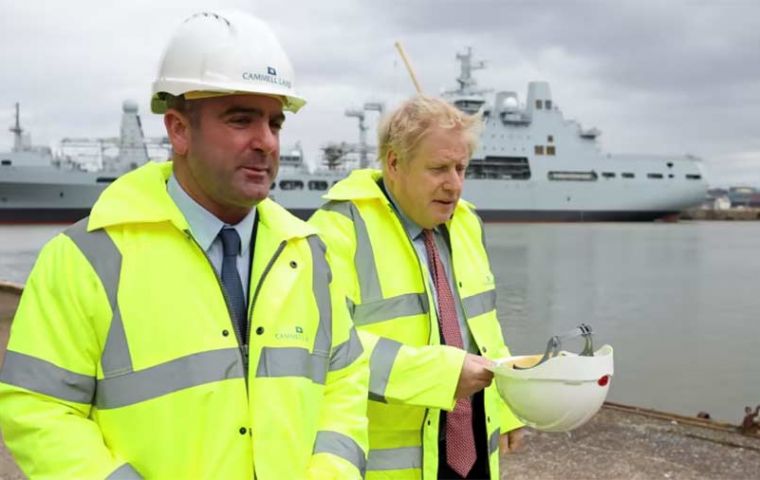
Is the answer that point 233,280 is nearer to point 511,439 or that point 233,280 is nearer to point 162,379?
point 162,379

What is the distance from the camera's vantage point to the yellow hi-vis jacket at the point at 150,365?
1244mm

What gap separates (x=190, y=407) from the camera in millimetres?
1315

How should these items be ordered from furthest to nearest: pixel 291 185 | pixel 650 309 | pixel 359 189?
1. pixel 291 185
2. pixel 650 309
3. pixel 359 189

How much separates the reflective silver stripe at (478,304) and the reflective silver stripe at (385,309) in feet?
0.63

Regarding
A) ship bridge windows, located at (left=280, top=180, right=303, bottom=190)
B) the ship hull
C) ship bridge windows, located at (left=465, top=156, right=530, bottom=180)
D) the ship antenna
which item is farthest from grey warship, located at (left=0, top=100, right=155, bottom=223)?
the ship antenna

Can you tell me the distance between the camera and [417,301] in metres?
1.99

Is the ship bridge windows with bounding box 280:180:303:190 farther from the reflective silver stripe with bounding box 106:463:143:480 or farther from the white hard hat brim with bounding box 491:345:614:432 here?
the reflective silver stripe with bounding box 106:463:143:480

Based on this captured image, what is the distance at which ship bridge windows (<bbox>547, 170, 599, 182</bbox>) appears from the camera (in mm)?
49500

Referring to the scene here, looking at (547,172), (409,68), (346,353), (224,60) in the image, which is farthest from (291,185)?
(224,60)

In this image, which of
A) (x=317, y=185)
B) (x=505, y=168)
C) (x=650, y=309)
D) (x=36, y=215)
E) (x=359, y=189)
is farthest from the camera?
(x=505, y=168)

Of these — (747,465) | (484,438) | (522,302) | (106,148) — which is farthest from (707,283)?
(106,148)

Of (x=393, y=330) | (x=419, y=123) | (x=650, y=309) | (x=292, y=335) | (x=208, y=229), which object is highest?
(x=419, y=123)

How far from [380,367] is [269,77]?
2.58 feet

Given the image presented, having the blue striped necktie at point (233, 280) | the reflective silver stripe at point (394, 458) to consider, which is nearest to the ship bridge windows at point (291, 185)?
the reflective silver stripe at point (394, 458)
